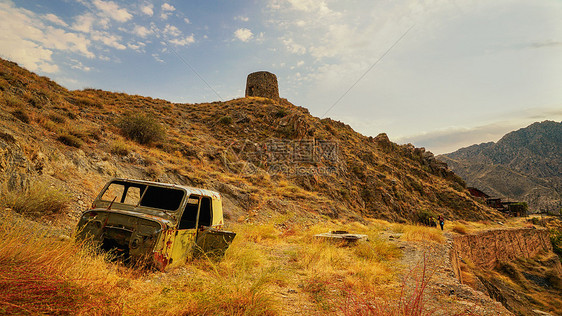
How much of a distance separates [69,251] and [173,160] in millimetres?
11556

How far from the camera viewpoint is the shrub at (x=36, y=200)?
535cm

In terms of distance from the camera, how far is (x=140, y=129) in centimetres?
1529

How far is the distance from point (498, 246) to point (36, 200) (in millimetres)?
28736

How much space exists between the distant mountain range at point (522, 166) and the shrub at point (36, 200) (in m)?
115

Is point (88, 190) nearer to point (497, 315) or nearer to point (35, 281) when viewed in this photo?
point (35, 281)

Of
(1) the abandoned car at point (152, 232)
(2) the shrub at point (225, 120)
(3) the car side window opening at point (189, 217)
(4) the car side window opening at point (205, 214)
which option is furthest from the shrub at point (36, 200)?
(2) the shrub at point (225, 120)

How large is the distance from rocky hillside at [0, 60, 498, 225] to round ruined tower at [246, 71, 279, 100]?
18.1 ft

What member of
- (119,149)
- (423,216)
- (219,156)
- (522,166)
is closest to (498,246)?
(423,216)

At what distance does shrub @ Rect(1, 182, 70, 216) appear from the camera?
17.5 ft

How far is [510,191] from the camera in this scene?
94750mm

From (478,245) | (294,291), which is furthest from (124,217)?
(478,245)

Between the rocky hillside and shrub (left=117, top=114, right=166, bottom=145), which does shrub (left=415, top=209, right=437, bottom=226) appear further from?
shrub (left=117, top=114, right=166, bottom=145)

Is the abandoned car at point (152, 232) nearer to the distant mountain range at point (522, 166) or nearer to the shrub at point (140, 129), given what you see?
the shrub at point (140, 129)

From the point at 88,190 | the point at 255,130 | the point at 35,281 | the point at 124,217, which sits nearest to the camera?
the point at 35,281
